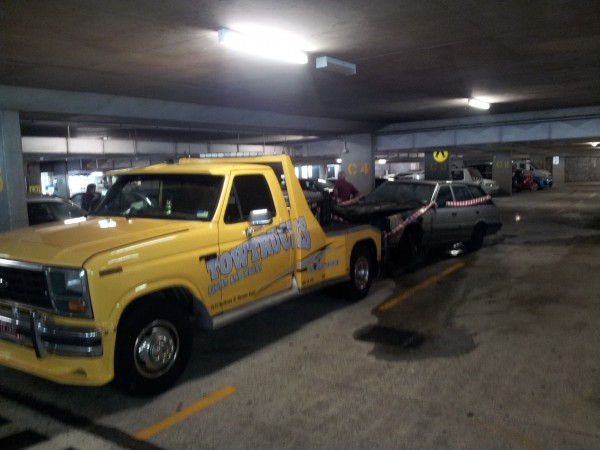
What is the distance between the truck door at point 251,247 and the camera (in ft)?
18.5

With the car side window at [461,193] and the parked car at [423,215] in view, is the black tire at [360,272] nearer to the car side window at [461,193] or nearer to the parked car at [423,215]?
the parked car at [423,215]

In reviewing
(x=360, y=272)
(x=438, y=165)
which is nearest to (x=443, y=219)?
(x=360, y=272)

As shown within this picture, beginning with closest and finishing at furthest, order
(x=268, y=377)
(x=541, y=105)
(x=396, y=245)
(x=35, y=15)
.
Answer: (x=268, y=377) → (x=35, y=15) → (x=396, y=245) → (x=541, y=105)

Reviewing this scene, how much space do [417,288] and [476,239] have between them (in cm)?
442

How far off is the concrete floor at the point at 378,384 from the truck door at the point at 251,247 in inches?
31.3

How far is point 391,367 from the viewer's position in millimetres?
5582

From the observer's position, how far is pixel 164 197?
600cm

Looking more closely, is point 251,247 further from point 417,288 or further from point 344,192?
point 344,192

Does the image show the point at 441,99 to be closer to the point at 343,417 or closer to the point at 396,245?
the point at 396,245

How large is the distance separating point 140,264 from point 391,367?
9.43 feet

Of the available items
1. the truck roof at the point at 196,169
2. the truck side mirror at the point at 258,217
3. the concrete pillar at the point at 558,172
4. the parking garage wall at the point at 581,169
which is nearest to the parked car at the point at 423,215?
the truck roof at the point at 196,169

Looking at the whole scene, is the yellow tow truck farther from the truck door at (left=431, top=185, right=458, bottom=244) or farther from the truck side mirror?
the truck door at (left=431, top=185, right=458, bottom=244)

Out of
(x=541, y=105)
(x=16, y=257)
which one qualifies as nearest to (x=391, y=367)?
(x=16, y=257)

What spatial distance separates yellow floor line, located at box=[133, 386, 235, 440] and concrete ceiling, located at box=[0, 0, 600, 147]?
4066 millimetres
